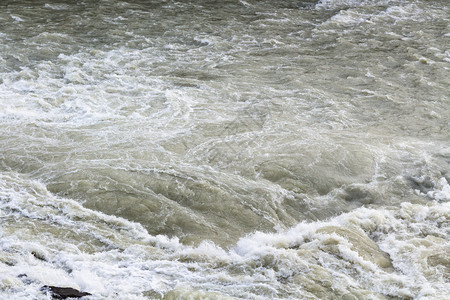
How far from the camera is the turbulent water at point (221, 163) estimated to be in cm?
387

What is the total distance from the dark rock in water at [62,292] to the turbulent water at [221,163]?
54mm

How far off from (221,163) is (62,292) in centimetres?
265

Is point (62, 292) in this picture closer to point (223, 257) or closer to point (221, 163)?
point (223, 257)

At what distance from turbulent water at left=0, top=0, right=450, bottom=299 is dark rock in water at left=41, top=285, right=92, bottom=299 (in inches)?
2.1

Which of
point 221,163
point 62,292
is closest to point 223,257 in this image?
Result: point 62,292

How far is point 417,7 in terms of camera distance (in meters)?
13.2

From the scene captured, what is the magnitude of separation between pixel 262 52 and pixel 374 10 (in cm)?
489

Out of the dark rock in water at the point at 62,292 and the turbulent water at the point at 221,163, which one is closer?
the dark rock in water at the point at 62,292

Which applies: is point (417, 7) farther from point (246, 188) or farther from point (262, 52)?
point (246, 188)

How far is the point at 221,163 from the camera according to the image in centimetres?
566

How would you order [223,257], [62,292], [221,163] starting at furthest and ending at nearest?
[221,163], [223,257], [62,292]

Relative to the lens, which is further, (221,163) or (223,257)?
(221,163)

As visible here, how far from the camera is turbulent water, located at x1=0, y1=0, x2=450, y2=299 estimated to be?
387cm

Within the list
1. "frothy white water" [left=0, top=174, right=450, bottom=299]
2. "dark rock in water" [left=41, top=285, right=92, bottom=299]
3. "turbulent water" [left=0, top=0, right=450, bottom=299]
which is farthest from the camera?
"turbulent water" [left=0, top=0, right=450, bottom=299]
